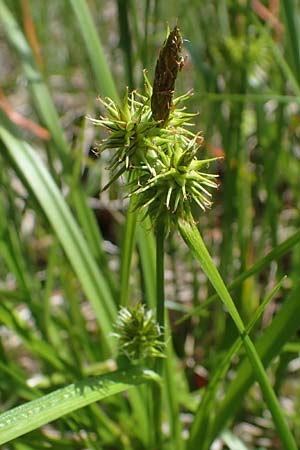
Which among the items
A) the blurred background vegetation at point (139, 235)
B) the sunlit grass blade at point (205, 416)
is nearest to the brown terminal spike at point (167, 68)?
the blurred background vegetation at point (139, 235)

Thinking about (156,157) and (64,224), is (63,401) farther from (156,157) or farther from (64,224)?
(64,224)

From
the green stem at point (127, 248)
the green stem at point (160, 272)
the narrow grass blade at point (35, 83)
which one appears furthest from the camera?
the narrow grass blade at point (35, 83)

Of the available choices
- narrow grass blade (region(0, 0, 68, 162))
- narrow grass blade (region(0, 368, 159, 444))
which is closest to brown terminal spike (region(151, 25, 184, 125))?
narrow grass blade (region(0, 368, 159, 444))

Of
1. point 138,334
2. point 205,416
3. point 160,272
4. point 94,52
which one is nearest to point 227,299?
point 160,272

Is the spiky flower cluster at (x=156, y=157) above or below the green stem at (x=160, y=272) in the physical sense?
above

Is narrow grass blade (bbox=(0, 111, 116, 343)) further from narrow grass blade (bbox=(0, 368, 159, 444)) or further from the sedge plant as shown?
the sedge plant

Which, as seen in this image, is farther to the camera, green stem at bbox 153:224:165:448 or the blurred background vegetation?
the blurred background vegetation

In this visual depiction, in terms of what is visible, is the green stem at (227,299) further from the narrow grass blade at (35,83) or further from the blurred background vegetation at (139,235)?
the narrow grass blade at (35,83)
